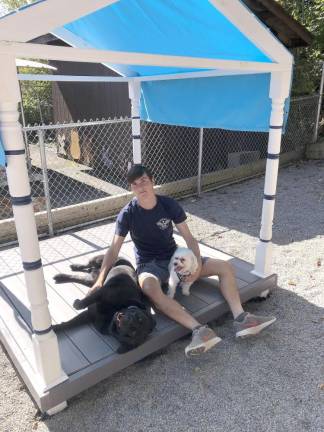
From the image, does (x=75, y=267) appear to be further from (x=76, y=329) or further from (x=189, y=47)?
(x=189, y=47)

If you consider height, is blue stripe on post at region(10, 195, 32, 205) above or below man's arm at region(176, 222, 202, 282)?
above

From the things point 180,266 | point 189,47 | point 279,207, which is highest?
point 189,47

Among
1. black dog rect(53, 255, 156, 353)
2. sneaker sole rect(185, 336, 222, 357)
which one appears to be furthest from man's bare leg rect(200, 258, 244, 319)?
black dog rect(53, 255, 156, 353)

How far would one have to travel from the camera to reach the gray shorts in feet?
9.85

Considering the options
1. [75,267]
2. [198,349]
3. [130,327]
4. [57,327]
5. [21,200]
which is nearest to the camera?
[21,200]

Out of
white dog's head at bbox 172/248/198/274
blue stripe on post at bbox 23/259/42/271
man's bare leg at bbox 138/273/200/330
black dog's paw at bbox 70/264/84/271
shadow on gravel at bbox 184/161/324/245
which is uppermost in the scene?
blue stripe on post at bbox 23/259/42/271

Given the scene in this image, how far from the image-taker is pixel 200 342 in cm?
257

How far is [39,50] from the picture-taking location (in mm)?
1840

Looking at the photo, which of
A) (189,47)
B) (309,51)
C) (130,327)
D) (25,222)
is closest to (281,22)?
(309,51)

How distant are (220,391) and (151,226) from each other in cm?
136

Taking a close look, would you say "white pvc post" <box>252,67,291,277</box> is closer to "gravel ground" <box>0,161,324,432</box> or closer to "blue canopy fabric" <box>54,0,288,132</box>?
"blue canopy fabric" <box>54,0,288,132</box>

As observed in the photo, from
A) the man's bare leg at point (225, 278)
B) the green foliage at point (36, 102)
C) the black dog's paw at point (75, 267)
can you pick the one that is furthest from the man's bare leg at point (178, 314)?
the green foliage at point (36, 102)

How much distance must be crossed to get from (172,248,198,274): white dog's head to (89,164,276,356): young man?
0.17 metres

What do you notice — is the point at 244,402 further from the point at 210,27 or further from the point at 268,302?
the point at 210,27
